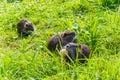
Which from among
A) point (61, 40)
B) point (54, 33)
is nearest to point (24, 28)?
point (54, 33)

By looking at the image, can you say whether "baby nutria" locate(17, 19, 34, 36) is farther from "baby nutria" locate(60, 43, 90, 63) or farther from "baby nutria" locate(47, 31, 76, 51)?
"baby nutria" locate(60, 43, 90, 63)

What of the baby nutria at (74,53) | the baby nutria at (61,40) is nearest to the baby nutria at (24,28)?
the baby nutria at (61,40)

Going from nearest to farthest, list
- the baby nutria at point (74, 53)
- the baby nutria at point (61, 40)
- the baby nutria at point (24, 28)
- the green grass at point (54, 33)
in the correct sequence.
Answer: the green grass at point (54, 33), the baby nutria at point (74, 53), the baby nutria at point (61, 40), the baby nutria at point (24, 28)

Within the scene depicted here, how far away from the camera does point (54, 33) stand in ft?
18.8

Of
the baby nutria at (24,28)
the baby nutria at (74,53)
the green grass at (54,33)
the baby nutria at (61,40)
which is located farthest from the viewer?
the baby nutria at (24,28)

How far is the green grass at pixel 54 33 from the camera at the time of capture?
4.20 m

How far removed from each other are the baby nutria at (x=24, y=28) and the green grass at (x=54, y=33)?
0.38ft

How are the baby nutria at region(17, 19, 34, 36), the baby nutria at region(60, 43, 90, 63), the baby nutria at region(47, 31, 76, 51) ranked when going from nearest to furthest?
1. the baby nutria at region(60, 43, 90, 63)
2. the baby nutria at region(47, 31, 76, 51)
3. the baby nutria at region(17, 19, 34, 36)

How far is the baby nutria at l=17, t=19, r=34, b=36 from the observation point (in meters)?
6.07

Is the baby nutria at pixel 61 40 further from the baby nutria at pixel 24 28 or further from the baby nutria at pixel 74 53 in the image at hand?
the baby nutria at pixel 24 28

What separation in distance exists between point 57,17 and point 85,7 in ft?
1.91

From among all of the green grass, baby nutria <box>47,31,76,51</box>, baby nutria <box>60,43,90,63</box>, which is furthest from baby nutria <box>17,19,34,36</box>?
baby nutria <box>60,43,90,63</box>

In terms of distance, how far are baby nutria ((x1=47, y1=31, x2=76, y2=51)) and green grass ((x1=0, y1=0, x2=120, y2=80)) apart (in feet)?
0.34

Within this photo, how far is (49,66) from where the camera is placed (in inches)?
178
